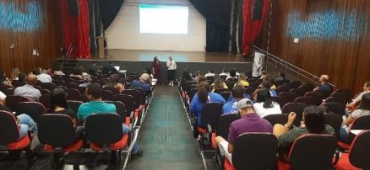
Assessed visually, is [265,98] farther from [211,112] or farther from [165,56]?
[165,56]

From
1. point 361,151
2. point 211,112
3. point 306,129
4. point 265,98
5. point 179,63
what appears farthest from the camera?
point 179,63

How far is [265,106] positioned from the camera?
4.25m

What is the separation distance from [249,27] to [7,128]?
522 inches

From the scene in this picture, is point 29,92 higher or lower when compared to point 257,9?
lower

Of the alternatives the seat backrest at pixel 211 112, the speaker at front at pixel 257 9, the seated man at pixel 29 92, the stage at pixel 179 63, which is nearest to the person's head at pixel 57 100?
the seated man at pixel 29 92

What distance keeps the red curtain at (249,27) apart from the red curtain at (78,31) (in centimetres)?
742

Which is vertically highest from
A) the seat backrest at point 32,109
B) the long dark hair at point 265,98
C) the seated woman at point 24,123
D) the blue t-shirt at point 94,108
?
the long dark hair at point 265,98

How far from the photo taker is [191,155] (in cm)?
494

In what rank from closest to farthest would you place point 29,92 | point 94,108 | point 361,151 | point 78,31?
point 361,151, point 94,108, point 29,92, point 78,31

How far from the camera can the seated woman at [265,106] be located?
422 centimetres

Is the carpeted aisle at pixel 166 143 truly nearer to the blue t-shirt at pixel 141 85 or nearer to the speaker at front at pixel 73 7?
the blue t-shirt at pixel 141 85

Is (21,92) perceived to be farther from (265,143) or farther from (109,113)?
(265,143)

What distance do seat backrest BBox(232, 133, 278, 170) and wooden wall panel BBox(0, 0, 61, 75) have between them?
8.01 meters

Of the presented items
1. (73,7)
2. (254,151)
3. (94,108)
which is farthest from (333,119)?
(73,7)
